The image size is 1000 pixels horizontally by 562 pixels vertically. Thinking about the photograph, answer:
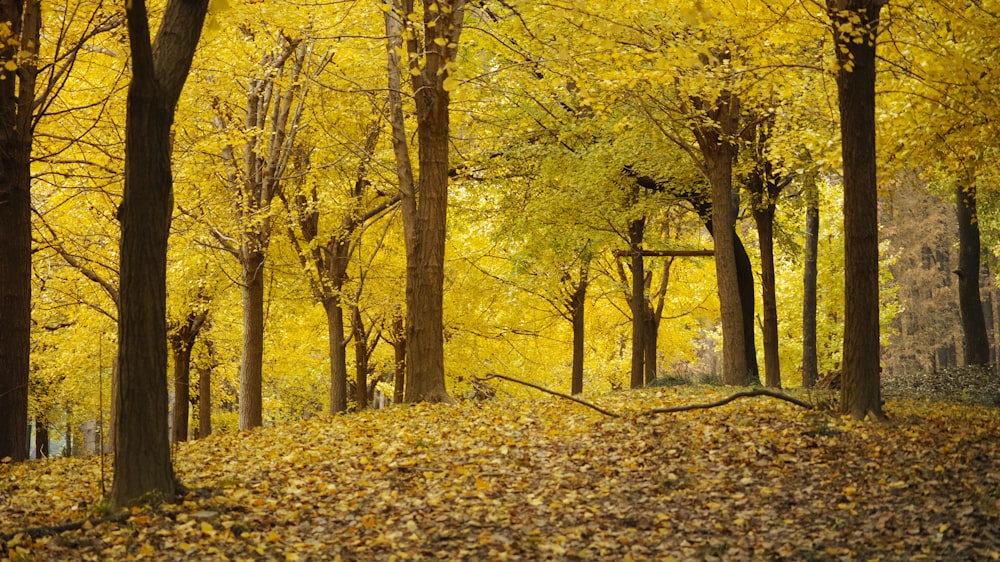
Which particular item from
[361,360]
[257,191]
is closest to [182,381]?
[361,360]

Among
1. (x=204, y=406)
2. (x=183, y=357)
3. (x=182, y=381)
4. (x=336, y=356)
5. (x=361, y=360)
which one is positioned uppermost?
(x=336, y=356)

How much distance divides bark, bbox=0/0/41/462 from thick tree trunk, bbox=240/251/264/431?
5.53 meters

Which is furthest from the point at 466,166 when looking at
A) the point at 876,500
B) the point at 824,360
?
the point at 824,360

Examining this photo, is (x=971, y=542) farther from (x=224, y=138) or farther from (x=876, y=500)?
(x=224, y=138)

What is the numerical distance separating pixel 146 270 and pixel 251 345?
9.84 metres

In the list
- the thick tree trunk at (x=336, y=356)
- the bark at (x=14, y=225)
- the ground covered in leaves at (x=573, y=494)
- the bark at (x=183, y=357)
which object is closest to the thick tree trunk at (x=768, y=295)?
the ground covered in leaves at (x=573, y=494)

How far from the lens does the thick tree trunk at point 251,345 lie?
54.2 ft

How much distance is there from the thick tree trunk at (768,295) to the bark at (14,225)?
13.6m

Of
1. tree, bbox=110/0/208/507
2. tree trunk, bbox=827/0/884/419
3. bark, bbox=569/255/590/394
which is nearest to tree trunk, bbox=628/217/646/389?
bark, bbox=569/255/590/394

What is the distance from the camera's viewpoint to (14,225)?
10867 mm

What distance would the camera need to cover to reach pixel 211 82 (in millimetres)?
16875

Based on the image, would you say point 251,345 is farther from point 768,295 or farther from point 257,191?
point 768,295

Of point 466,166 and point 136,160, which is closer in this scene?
point 136,160

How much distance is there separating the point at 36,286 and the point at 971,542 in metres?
22.2
